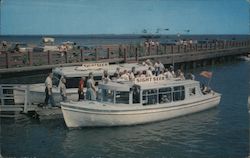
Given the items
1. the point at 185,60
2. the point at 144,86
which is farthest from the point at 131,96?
the point at 185,60

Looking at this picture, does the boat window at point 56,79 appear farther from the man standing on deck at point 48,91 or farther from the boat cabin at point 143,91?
the boat cabin at point 143,91

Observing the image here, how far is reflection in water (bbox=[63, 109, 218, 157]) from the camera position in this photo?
1847 cm

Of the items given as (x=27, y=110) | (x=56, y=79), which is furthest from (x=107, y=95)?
(x=56, y=79)

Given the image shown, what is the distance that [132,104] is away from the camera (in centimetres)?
2212

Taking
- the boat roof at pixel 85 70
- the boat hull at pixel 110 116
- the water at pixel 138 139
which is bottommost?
the water at pixel 138 139

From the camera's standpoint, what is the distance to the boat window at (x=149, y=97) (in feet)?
74.0

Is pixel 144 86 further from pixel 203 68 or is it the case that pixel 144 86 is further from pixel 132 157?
pixel 203 68

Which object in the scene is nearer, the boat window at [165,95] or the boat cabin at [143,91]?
the boat cabin at [143,91]

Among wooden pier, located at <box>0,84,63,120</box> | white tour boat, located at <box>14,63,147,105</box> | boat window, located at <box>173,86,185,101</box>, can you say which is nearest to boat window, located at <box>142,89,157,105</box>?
boat window, located at <box>173,86,185,101</box>

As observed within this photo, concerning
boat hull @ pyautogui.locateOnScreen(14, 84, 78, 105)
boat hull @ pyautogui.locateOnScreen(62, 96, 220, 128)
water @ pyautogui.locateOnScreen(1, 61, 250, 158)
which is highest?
boat hull @ pyautogui.locateOnScreen(14, 84, 78, 105)

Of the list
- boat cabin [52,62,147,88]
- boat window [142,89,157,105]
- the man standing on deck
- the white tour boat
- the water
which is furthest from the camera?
boat cabin [52,62,147,88]

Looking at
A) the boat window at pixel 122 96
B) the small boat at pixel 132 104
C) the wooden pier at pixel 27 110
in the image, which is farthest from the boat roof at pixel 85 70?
the boat window at pixel 122 96

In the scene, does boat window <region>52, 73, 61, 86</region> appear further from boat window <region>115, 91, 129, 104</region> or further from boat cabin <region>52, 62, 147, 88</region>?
boat window <region>115, 91, 129, 104</region>

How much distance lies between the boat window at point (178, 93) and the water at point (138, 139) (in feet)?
3.88
